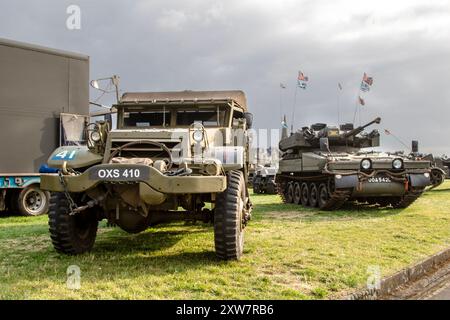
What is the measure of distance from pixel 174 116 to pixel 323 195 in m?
6.87

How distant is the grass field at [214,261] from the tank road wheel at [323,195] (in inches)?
127

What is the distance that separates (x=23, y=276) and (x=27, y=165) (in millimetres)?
7448

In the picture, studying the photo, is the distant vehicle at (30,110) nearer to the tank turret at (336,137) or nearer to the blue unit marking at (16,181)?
the blue unit marking at (16,181)

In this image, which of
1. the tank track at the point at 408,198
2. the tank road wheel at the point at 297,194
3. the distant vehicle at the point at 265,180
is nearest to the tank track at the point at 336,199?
the tank track at the point at 408,198

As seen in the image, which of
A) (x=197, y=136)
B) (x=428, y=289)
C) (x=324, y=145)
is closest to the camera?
(x=428, y=289)

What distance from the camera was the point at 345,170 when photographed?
478 inches

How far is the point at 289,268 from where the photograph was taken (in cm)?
549

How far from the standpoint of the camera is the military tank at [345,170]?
39.8 feet

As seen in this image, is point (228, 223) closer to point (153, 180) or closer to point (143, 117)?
point (153, 180)

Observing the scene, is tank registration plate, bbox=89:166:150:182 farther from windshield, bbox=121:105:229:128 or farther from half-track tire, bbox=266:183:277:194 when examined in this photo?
half-track tire, bbox=266:183:277:194

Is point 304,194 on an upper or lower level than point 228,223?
lower

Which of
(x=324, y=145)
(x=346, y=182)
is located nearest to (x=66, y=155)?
(x=346, y=182)
